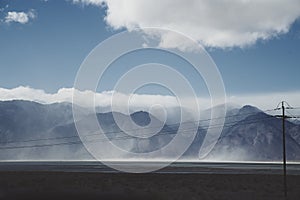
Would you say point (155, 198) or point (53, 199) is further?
point (155, 198)

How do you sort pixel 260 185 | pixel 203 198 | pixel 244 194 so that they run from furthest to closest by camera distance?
pixel 260 185 → pixel 244 194 → pixel 203 198

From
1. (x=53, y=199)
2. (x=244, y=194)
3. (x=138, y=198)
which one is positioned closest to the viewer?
(x=53, y=199)

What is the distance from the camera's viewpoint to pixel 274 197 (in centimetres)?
5706

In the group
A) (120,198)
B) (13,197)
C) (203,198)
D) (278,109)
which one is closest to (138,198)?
(120,198)

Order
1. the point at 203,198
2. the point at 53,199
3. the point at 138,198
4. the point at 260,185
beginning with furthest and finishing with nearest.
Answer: the point at 260,185
the point at 203,198
the point at 138,198
the point at 53,199

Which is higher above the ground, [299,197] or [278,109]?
[278,109]

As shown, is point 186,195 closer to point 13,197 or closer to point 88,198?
point 88,198

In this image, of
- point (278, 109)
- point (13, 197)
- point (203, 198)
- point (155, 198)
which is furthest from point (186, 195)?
point (13, 197)

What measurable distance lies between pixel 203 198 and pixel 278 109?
18.7 m

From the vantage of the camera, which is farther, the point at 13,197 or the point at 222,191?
the point at 222,191

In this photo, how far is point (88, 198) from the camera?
164 feet

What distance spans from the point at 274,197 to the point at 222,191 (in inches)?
370

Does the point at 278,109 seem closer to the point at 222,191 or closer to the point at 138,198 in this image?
the point at 222,191

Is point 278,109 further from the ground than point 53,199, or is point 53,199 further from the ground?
point 278,109
